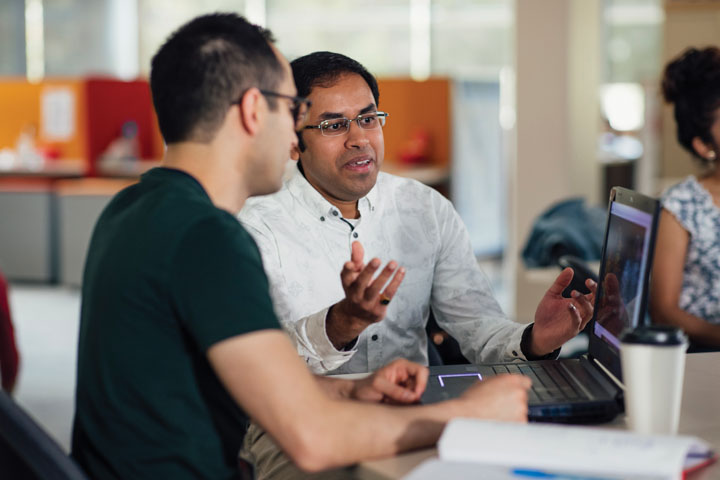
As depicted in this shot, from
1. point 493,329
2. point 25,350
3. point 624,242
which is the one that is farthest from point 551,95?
point 624,242

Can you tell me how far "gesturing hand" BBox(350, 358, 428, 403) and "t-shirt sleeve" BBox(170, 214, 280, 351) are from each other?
11.1 inches

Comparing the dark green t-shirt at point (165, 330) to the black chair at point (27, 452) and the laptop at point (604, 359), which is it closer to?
the black chair at point (27, 452)

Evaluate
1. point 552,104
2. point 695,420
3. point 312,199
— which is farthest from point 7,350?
point 552,104

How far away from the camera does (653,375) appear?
45.6 inches

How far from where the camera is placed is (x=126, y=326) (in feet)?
3.83

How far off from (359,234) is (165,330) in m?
0.90

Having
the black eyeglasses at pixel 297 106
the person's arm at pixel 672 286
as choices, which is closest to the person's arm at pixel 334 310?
the black eyeglasses at pixel 297 106

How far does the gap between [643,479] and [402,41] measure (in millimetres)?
9446

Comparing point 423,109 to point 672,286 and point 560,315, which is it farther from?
point 560,315

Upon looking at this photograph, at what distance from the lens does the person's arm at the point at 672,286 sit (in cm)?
229

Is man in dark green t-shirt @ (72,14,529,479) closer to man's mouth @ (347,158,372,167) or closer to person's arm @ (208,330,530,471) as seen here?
person's arm @ (208,330,530,471)

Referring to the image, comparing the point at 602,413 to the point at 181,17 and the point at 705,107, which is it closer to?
the point at 705,107

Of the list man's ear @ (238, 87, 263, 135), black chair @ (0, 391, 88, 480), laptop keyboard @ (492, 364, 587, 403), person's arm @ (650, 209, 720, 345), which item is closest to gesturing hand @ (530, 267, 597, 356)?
laptop keyboard @ (492, 364, 587, 403)

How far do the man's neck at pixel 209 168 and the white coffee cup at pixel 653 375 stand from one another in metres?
0.57
